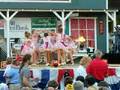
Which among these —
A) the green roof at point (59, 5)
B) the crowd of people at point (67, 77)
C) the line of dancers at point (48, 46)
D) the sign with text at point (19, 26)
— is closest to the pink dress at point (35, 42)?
the line of dancers at point (48, 46)

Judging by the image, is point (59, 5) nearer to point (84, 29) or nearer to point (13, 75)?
point (84, 29)

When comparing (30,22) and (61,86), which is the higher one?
(30,22)

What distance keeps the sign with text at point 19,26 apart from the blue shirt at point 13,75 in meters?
14.4

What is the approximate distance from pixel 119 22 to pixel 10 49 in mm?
9074

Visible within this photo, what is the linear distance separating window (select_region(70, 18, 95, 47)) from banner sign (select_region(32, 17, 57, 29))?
0.97 m

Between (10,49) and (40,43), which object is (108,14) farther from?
(40,43)

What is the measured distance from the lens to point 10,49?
29906 millimetres

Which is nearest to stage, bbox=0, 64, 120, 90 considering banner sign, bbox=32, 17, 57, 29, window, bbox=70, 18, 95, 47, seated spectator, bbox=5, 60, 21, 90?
seated spectator, bbox=5, 60, 21, 90

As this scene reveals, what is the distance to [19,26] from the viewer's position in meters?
30.4

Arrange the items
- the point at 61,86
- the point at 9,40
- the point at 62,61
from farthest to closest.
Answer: the point at 9,40, the point at 62,61, the point at 61,86

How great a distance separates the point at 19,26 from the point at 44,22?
131cm

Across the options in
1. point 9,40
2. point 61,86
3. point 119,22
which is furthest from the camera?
point 119,22

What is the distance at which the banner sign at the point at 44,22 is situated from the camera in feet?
101

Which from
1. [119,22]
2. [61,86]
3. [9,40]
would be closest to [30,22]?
[9,40]
